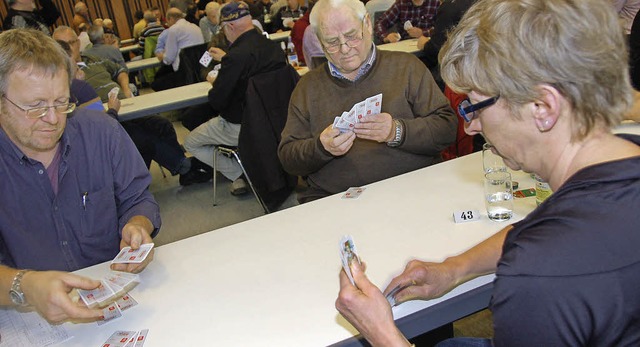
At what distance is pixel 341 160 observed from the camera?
2.46m

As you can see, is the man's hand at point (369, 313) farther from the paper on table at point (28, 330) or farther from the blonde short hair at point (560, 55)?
the paper on table at point (28, 330)

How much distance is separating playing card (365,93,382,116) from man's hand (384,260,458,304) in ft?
2.96

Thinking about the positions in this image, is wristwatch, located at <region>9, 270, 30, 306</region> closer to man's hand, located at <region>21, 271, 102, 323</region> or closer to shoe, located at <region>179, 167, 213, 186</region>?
man's hand, located at <region>21, 271, 102, 323</region>

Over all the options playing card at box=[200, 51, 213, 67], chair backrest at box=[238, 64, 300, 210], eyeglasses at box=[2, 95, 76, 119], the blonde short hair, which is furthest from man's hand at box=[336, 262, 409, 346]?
playing card at box=[200, 51, 213, 67]

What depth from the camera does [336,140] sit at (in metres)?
2.21

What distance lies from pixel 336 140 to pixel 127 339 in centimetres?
114

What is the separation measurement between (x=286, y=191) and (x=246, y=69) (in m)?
0.95

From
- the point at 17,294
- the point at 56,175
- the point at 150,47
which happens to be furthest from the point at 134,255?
the point at 150,47

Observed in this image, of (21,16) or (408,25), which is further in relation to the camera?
(408,25)

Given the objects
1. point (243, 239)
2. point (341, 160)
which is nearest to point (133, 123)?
point (341, 160)

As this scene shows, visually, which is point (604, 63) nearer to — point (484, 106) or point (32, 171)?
point (484, 106)

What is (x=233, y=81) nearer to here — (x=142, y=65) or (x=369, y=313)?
(x=369, y=313)

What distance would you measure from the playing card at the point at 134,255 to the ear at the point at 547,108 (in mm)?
1138

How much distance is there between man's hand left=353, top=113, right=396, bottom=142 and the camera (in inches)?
87.0
